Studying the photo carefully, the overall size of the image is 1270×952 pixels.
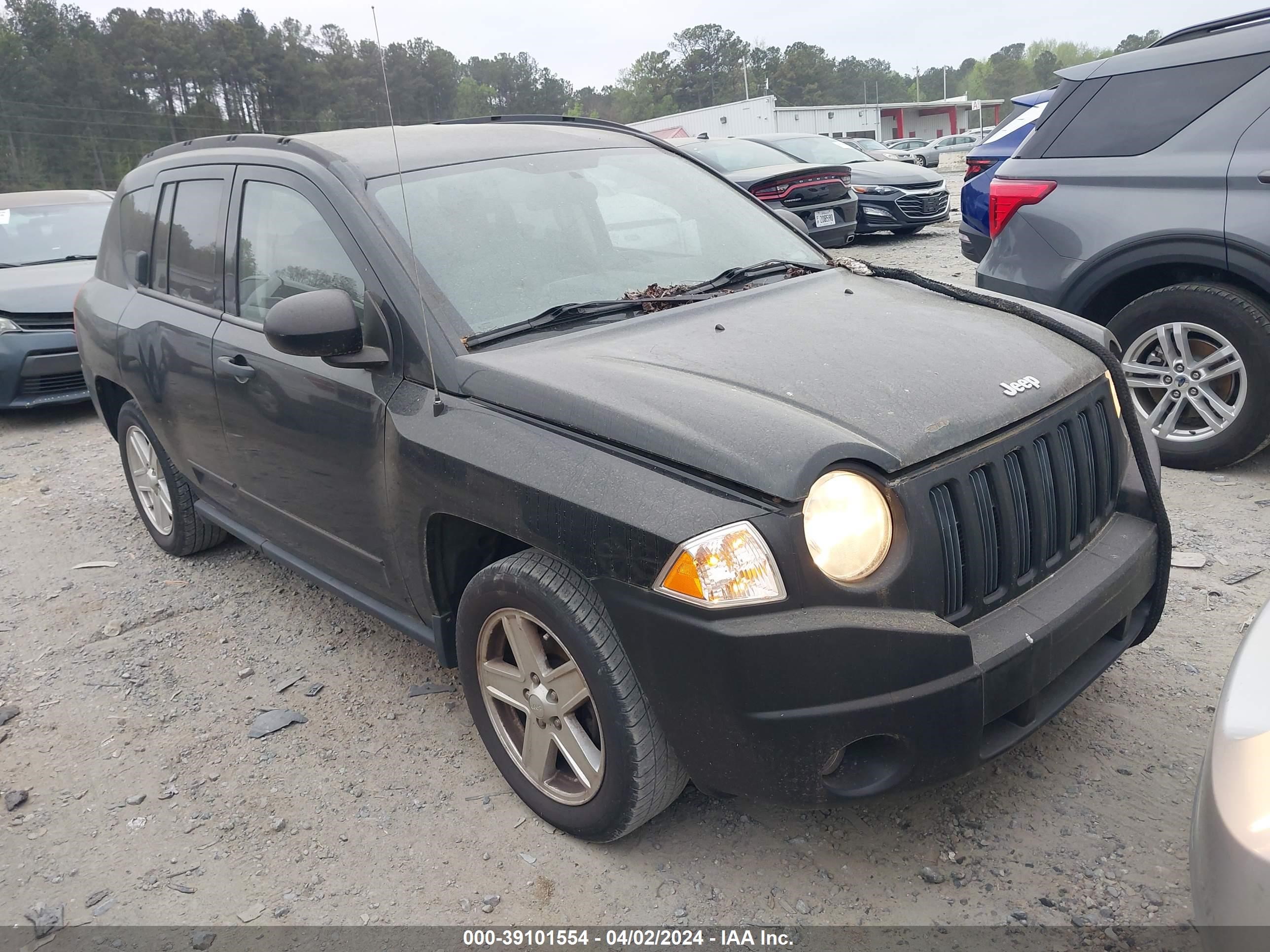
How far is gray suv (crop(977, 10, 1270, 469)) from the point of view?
4281 millimetres

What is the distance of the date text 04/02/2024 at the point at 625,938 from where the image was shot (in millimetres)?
2271

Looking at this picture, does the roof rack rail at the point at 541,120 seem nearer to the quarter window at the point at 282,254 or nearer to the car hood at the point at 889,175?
the quarter window at the point at 282,254

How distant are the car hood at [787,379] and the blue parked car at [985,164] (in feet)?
10.2

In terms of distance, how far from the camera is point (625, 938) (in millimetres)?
2312

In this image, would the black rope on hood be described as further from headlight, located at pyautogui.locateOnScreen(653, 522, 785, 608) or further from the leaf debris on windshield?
headlight, located at pyautogui.locateOnScreen(653, 522, 785, 608)

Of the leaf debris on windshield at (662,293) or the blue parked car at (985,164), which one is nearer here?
the leaf debris on windshield at (662,293)

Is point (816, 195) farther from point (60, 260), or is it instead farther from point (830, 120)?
point (830, 120)

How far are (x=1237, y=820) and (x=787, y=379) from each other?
51.9 inches

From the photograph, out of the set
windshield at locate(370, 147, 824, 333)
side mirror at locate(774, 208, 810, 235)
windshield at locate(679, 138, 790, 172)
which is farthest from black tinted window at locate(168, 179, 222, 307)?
windshield at locate(679, 138, 790, 172)

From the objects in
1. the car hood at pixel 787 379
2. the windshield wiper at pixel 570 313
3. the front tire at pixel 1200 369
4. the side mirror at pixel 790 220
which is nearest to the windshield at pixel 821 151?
the front tire at pixel 1200 369

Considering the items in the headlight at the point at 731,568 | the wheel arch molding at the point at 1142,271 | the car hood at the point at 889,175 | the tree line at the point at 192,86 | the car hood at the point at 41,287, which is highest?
the tree line at the point at 192,86

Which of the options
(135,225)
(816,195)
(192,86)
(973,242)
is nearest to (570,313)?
(135,225)

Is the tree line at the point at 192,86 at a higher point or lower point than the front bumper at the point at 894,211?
higher

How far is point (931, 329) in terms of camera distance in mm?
2752
